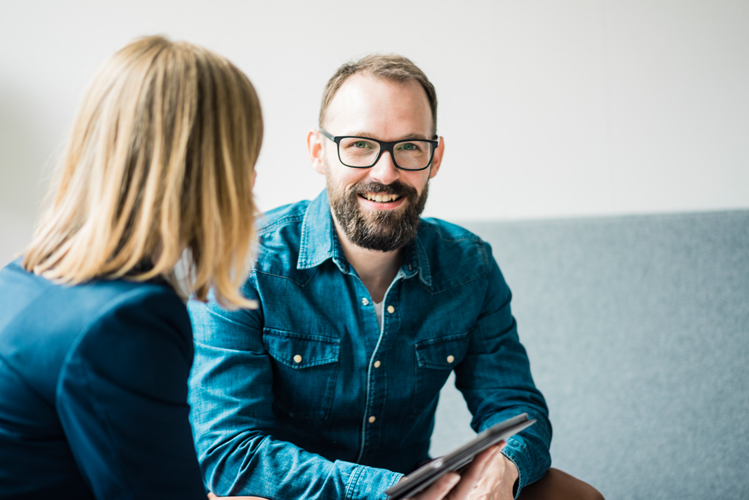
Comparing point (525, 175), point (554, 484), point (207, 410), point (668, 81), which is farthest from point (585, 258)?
point (207, 410)

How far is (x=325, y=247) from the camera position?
3.82 feet

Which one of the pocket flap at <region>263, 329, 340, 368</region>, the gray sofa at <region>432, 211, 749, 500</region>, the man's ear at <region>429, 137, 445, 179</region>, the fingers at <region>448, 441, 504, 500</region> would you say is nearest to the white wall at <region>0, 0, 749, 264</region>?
the gray sofa at <region>432, 211, 749, 500</region>

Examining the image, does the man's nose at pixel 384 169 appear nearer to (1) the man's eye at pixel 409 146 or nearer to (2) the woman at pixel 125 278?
(1) the man's eye at pixel 409 146

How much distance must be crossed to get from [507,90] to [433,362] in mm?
927

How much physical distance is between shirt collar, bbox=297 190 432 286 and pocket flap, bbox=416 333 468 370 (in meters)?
0.12

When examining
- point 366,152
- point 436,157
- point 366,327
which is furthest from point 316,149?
point 366,327

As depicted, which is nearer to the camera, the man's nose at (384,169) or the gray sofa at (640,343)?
the man's nose at (384,169)

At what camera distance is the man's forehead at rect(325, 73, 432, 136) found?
1.14m

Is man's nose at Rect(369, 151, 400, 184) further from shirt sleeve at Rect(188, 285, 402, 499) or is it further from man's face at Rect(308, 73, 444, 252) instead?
shirt sleeve at Rect(188, 285, 402, 499)

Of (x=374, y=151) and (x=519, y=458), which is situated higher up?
(x=374, y=151)

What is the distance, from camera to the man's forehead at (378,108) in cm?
114

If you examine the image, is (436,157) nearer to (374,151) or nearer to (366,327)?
(374,151)

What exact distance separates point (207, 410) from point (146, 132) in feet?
1.84

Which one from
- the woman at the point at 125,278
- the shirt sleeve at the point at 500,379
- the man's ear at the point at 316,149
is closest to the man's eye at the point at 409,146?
the man's ear at the point at 316,149
